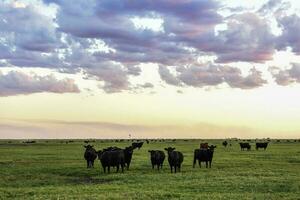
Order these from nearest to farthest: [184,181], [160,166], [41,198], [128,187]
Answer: [41,198] → [128,187] → [184,181] → [160,166]

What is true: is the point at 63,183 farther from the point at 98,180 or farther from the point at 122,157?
the point at 122,157

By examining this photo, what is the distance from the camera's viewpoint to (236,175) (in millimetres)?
37656

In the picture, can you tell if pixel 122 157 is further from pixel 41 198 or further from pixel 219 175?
pixel 41 198

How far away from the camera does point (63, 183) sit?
35375mm

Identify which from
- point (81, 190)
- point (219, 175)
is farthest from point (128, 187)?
point (219, 175)

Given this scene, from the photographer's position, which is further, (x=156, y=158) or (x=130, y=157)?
(x=130, y=157)

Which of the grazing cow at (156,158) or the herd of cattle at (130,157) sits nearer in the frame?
the herd of cattle at (130,157)

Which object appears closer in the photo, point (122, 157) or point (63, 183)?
point (63, 183)

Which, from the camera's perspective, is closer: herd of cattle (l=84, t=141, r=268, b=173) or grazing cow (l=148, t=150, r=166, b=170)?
herd of cattle (l=84, t=141, r=268, b=173)

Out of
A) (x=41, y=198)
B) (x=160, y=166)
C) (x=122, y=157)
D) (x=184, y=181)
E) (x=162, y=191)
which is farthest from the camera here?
(x=160, y=166)

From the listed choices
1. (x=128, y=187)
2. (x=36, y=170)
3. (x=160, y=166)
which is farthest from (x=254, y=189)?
(x=36, y=170)

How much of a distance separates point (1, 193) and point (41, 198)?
4.30 meters

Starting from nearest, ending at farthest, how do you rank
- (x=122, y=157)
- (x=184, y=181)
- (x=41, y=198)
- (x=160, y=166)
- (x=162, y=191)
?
1. (x=41, y=198)
2. (x=162, y=191)
3. (x=184, y=181)
4. (x=122, y=157)
5. (x=160, y=166)

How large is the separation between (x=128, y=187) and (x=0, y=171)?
19068 mm
